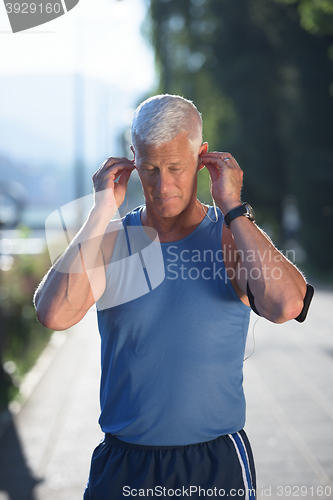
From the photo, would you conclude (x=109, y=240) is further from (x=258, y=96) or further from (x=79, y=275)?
(x=258, y=96)

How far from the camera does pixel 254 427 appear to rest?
4734 millimetres

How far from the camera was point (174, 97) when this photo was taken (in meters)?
1.89

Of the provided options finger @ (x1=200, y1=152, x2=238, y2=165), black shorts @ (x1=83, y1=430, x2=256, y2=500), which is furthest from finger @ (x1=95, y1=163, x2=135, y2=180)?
black shorts @ (x1=83, y1=430, x2=256, y2=500)

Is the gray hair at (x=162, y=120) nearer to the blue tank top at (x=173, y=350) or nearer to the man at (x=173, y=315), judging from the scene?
the man at (x=173, y=315)

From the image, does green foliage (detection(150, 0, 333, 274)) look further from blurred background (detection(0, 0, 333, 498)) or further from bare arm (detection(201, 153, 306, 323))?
bare arm (detection(201, 153, 306, 323))

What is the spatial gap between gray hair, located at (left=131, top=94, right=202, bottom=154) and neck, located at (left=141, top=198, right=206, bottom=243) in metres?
0.26

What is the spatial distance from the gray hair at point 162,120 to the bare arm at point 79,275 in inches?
8.5

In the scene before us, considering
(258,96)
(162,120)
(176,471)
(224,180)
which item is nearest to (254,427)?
(176,471)

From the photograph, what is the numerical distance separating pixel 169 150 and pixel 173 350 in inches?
26.8

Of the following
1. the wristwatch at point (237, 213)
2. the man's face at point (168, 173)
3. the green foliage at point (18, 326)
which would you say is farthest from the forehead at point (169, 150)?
the green foliage at point (18, 326)

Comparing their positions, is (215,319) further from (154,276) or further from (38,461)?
(38,461)

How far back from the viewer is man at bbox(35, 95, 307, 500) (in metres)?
1.83

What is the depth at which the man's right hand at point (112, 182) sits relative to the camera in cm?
199

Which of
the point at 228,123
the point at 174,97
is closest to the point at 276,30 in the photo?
the point at 228,123
